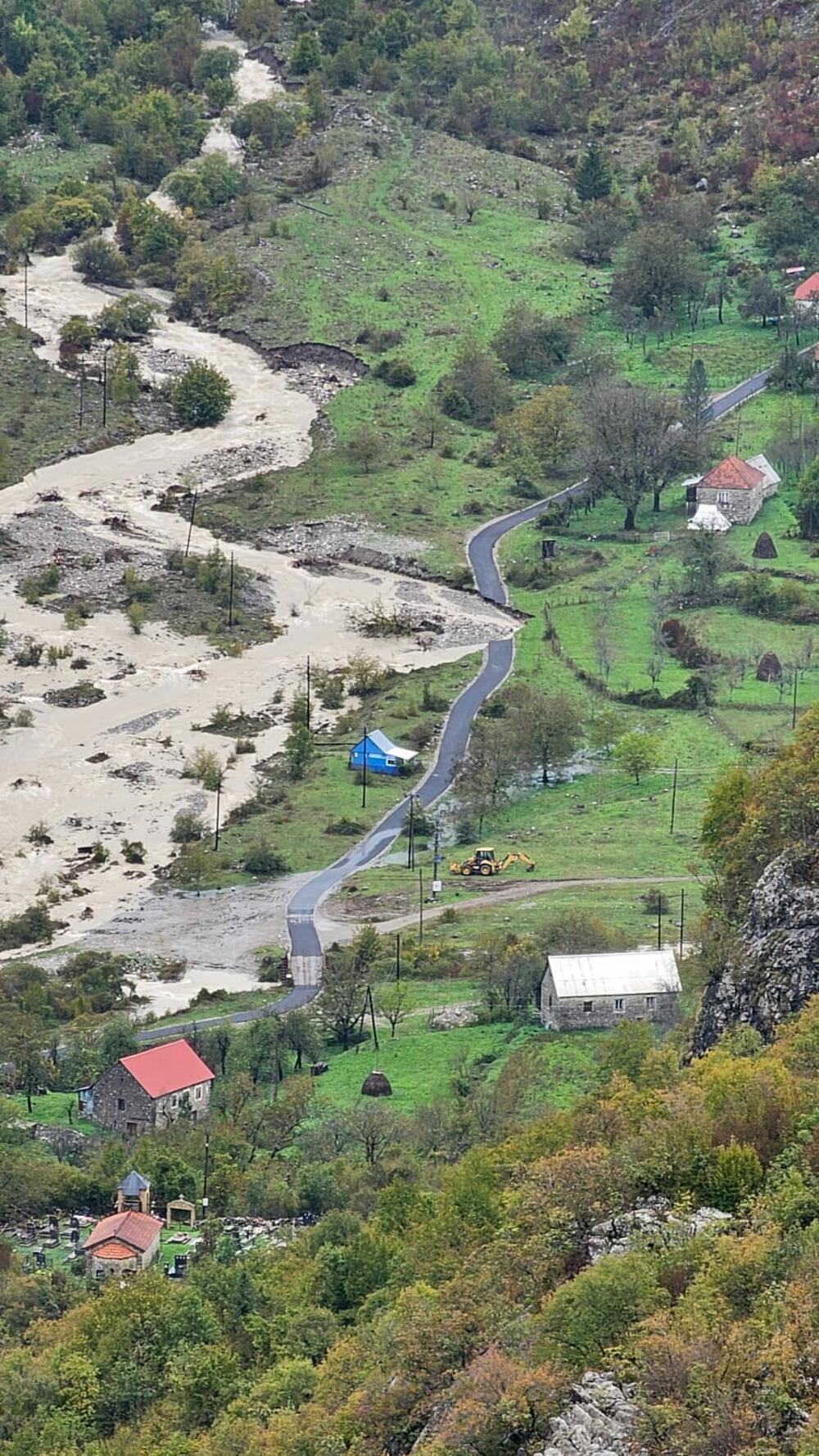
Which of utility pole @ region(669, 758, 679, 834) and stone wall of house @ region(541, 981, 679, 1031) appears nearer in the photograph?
stone wall of house @ region(541, 981, 679, 1031)

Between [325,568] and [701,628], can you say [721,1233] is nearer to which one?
[701,628]

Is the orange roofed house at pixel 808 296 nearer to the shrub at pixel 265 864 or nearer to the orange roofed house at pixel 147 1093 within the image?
the shrub at pixel 265 864

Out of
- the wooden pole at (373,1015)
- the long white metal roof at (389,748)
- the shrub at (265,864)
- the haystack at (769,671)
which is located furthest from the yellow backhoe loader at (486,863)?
the haystack at (769,671)

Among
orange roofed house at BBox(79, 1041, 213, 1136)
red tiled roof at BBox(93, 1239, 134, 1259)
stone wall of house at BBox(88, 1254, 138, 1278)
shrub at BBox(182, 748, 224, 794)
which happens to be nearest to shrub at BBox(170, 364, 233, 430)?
shrub at BBox(182, 748, 224, 794)

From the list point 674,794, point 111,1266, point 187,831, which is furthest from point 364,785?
point 111,1266

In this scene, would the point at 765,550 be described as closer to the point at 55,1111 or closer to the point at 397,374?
the point at 397,374

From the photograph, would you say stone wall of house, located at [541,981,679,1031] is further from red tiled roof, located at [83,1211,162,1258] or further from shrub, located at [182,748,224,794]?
shrub, located at [182,748,224,794]
